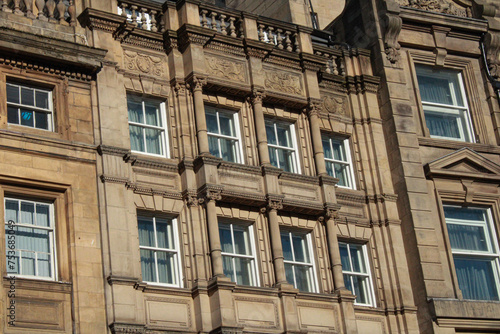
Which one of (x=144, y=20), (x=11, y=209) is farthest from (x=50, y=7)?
(x=11, y=209)

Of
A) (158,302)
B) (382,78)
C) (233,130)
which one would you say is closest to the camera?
(158,302)

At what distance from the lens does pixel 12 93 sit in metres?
22.5

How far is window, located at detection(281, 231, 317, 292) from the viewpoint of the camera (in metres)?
24.8

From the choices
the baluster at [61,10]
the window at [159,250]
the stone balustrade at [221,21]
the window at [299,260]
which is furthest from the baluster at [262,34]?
the window at [159,250]

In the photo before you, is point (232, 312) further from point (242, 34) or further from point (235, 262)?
point (242, 34)

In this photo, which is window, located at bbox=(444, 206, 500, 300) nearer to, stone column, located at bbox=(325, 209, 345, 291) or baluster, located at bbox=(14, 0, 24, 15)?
stone column, located at bbox=(325, 209, 345, 291)

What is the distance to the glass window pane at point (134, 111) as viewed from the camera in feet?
80.0

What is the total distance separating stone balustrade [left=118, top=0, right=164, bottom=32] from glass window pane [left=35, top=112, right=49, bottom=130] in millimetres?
3767

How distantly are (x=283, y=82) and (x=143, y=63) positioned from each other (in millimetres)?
3988

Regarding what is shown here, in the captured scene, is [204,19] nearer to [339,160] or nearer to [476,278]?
[339,160]

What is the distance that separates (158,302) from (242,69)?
276 inches

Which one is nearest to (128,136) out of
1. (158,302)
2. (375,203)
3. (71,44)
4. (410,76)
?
(71,44)

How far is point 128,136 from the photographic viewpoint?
23.5 metres

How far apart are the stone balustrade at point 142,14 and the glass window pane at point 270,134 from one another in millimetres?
3693
